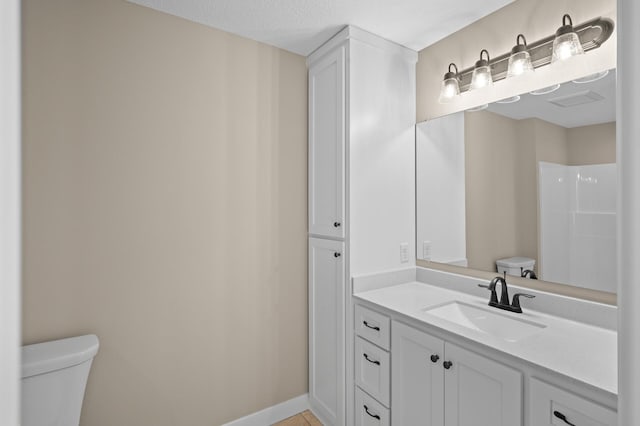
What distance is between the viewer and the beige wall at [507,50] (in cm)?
143

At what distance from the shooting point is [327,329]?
2053 mm

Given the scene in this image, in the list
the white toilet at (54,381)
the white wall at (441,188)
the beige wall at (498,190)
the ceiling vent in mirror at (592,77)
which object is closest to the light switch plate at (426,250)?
the white wall at (441,188)

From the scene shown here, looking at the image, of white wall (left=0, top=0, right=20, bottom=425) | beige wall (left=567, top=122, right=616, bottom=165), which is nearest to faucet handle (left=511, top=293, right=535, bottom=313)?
beige wall (left=567, top=122, right=616, bottom=165)

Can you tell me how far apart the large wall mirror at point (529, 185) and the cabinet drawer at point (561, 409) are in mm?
613

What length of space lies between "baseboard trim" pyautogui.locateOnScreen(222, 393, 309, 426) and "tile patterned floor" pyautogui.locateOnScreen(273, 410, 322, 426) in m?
0.02

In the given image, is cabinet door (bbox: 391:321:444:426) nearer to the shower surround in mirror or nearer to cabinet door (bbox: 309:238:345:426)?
cabinet door (bbox: 309:238:345:426)

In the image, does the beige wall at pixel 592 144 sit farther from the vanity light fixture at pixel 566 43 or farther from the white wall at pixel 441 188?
the white wall at pixel 441 188

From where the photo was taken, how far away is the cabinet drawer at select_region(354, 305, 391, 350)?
5.47ft

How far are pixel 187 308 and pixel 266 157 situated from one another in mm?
1011

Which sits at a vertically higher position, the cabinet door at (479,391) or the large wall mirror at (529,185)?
the large wall mirror at (529,185)

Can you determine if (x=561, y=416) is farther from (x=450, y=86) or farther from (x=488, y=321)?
(x=450, y=86)

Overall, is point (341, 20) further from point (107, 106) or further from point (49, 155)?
point (49, 155)

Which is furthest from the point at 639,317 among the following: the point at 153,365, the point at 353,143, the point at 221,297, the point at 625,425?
the point at 153,365

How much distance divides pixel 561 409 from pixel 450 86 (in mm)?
1617
